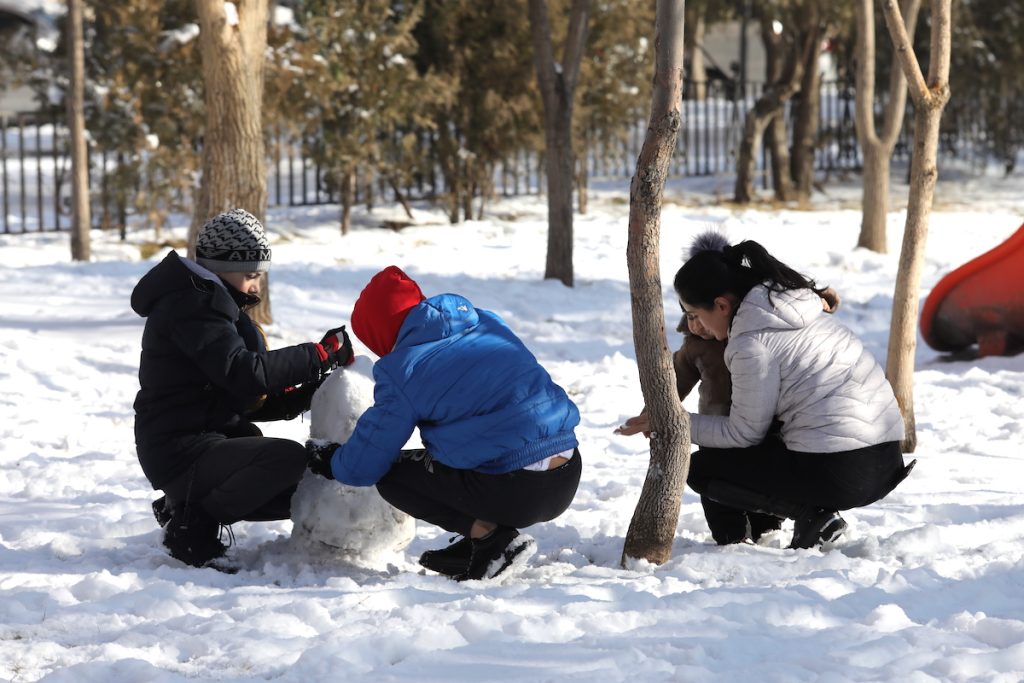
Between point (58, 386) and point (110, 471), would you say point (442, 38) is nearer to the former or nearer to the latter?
point (58, 386)

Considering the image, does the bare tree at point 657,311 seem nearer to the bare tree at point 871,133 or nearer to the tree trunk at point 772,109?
the bare tree at point 871,133

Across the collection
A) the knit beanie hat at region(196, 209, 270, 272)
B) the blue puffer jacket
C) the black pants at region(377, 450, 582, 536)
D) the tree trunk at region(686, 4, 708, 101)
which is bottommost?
the black pants at region(377, 450, 582, 536)

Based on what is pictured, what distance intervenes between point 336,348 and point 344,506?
485 millimetres

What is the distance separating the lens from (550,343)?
26.5 ft

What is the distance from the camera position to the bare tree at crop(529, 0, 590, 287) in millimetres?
9203

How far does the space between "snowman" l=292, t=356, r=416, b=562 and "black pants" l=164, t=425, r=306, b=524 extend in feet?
0.33

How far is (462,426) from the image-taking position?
357 centimetres

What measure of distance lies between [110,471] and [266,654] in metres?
2.32

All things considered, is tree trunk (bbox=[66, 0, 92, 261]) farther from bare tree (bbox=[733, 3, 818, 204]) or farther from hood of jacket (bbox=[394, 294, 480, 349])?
hood of jacket (bbox=[394, 294, 480, 349])

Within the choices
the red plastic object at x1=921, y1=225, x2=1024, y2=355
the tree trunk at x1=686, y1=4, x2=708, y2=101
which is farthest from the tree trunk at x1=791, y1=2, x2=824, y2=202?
the red plastic object at x1=921, y1=225, x2=1024, y2=355

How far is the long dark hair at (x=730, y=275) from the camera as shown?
3.81 metres

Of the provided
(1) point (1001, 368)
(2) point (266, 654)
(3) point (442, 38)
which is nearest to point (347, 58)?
(3) point (442, 38)

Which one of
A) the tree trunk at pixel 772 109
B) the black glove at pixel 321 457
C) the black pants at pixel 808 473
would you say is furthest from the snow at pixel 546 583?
the tree trunk at pixel 772 109

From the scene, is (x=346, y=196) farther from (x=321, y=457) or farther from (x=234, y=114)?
(x=321, y=457)
